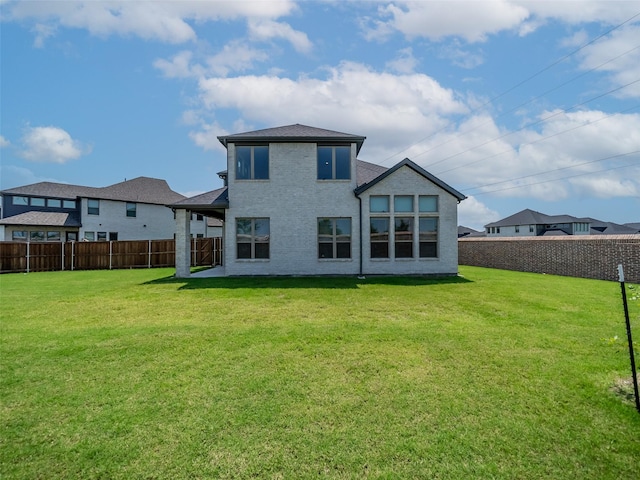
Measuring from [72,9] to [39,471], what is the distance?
1121 cm

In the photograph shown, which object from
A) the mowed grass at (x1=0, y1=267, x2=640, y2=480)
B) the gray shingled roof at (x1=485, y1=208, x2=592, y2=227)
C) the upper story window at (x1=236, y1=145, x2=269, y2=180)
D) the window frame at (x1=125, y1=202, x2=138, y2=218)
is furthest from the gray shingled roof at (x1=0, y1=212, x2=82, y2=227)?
the gray shingled roof at (x1=485, y1=208, x2=592, y2=227)

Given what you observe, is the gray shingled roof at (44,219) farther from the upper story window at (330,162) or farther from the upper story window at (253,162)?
the upper story window at (330,162)

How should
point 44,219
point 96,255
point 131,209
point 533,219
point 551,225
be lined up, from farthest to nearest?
point 533,219
point 551,225
point 131,209
point 44,219
point 96,255

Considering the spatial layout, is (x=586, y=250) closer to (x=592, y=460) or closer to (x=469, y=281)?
(x=469, y=281)

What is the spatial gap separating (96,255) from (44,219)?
10512 millimetres

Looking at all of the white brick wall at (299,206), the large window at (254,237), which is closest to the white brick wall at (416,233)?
the white brick wall at (299,206)

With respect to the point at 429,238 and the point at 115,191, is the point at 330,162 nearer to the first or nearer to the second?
the point at 429,238

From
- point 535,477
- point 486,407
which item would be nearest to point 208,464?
point 535,477

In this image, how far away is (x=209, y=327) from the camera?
6.74 metres

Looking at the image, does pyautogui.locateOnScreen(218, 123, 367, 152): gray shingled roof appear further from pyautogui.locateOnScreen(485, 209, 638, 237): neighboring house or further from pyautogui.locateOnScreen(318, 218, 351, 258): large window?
pyautogui.locateOnScreen(485, 209, 638, 237): neighboring house

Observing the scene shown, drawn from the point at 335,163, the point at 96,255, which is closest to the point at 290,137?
the point at 335,163

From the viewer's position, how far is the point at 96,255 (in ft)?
68.9

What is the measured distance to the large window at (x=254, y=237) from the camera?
14961mm

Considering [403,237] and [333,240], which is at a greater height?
[403,237]
